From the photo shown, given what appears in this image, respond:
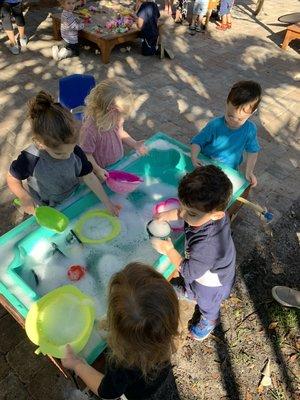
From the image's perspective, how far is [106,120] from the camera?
7.99 ft

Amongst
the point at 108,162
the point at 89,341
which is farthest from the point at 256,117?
the point at 89,341

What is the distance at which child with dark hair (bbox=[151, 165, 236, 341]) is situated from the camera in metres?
1.79

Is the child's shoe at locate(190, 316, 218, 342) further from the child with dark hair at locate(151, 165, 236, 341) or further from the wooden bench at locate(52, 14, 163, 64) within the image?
the wooden bench at locate(52, 14, 163, 64)

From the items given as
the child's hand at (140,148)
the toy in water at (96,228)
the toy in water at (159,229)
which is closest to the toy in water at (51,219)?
the toy in water at (96,228)

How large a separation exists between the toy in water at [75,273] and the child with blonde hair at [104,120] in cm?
72

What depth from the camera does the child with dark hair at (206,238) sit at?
179 centimetres

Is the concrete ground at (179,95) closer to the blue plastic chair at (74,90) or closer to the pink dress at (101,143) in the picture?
the blue plastic chair at (74,90)

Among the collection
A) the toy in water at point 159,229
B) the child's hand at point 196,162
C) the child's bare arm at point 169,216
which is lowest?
the toy in water at point 159,229

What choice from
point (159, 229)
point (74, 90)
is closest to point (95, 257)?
point (159, 229)

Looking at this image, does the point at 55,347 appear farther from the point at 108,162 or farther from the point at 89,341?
the point at 108,162

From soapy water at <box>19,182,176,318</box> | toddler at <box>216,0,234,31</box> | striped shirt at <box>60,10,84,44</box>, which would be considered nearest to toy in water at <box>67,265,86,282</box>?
soapy water at <box>19,182,176,318</box>

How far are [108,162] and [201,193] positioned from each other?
1230mm

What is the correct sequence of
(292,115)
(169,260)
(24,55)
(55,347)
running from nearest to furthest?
(55,347) → (169,260) → (292,115) → (24,55)

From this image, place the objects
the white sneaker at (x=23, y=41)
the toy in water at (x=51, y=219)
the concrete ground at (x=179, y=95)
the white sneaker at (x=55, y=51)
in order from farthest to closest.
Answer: the white sneaker at (x=23, y=41) → the white sneaker at (x=55, y=51) → the concrete ground at (x=179, y=95) → the toy in water at (x=51, y=219)
